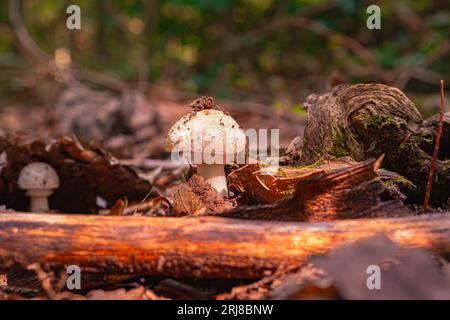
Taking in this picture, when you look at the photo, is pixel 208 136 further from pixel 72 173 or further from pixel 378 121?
pixel 72 173

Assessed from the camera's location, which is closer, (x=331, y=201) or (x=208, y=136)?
(x=331, y=201)

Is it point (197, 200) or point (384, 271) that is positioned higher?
point (197, 200)

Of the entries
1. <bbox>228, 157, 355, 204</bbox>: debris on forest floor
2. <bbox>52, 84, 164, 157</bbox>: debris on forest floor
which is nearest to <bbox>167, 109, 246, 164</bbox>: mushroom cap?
<bbox>228, 157, 355, 204</bbox>: debris on forest floor

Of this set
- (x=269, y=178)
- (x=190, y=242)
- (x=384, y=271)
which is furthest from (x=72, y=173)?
(x=384, y=271)

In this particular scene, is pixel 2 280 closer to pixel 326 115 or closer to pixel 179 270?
pixel 179 270

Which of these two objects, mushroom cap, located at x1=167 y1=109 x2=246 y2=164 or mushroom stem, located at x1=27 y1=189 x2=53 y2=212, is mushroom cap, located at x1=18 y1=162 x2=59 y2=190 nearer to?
mushroom stem, located at x1=27 y1=189 x2=53 y2=212
